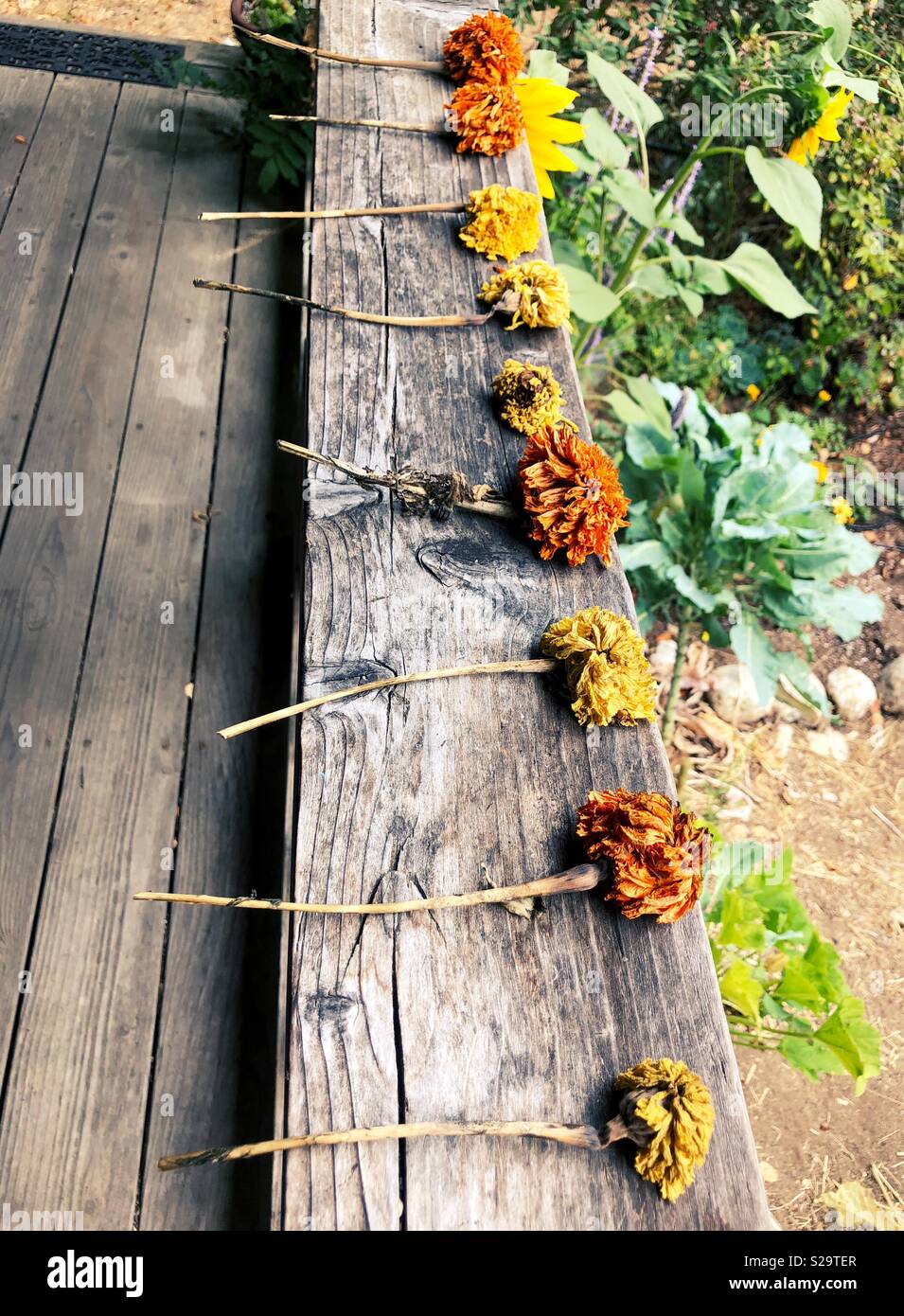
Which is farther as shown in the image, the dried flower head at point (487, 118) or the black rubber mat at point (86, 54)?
the black rubber mat at point (86, 54)

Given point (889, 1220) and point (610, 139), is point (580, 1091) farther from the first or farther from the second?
point (610, 139)

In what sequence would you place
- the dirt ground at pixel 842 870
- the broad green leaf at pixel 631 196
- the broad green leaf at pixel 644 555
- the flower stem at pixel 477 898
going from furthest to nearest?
the broad green leaf at pixel 644 555 → the broad green leaf at pixel 631 196 → the dirt ground at pixel 842 870 → the flower stem at pixel 477 898

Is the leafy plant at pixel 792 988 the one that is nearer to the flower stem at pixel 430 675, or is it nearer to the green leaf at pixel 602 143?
the flower stem at pixel 430 675

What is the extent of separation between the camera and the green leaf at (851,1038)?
5.15 feet

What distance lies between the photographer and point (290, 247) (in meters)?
2.64

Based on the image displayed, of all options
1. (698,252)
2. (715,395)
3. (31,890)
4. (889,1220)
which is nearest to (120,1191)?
(31,890)

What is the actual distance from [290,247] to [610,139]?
2.98 feet

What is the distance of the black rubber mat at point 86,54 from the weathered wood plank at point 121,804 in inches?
39.1

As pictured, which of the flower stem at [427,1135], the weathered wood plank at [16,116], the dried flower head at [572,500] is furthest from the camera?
the weathered wood plank at [16,116]

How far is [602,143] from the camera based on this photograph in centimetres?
220

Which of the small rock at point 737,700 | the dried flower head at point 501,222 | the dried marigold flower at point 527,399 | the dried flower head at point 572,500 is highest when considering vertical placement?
the dried flower head at point 501,222

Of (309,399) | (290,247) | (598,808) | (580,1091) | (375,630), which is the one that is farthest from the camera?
(290,247)

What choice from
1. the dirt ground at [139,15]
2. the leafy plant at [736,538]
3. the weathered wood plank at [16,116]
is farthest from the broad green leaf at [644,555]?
the dirt ground at [139,15]

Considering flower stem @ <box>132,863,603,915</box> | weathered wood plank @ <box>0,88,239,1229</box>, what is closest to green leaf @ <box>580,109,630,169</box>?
weathered wood plank @ <box>0,88,239,1229</box>
